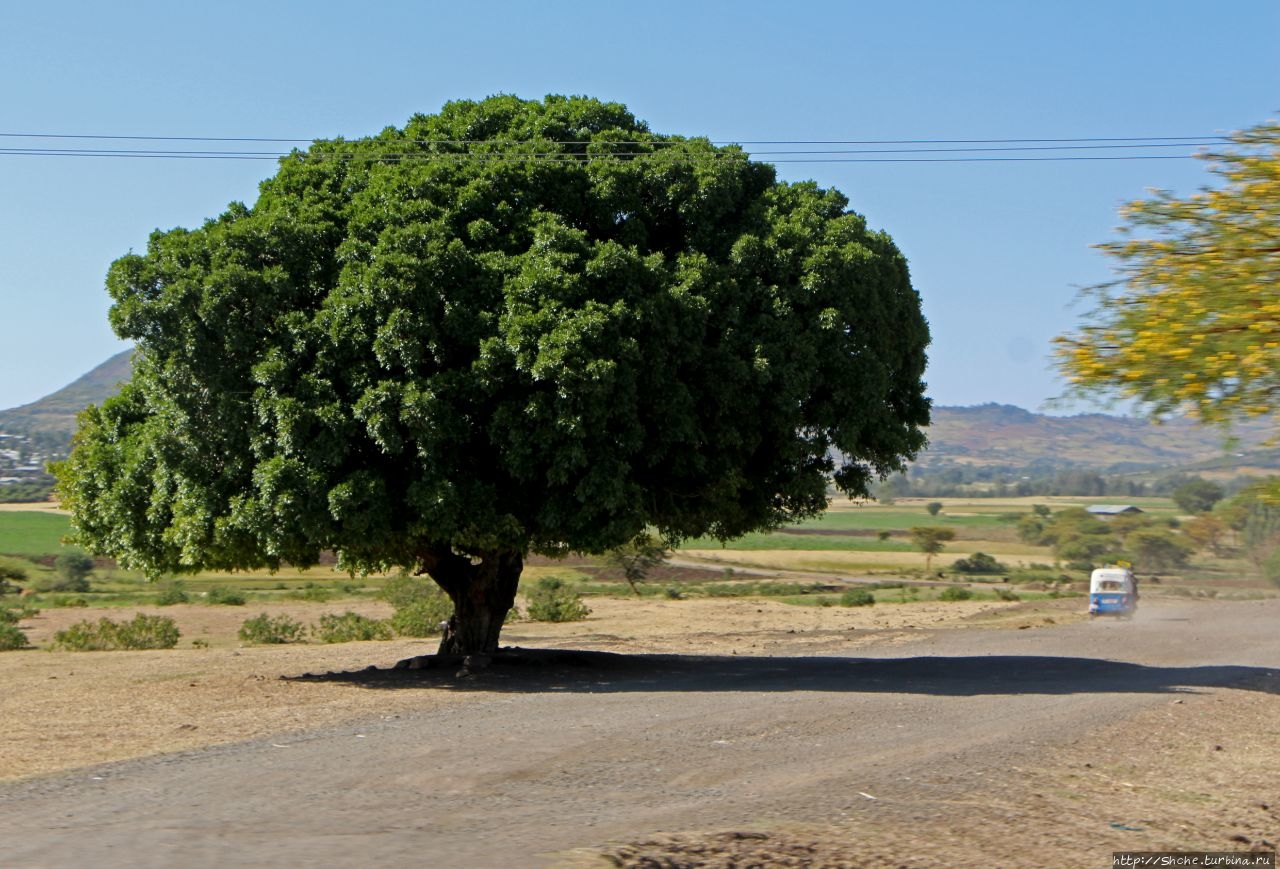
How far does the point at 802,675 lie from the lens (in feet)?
65.3

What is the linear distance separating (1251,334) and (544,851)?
5451 millimetres

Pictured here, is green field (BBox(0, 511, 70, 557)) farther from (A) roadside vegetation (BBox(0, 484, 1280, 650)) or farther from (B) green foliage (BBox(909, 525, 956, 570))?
(B) green foliage (BBox(909, 525, 956, 570))

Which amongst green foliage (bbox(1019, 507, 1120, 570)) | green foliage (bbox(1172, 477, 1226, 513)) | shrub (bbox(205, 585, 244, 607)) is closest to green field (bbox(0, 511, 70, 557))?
shrub (bbox(205, 585, 244, 607))

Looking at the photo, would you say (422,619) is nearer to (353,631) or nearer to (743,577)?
(353,631)

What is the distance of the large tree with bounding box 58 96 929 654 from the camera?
16047 mm

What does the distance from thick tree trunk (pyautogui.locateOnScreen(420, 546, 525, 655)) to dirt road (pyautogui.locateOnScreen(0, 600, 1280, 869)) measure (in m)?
1.24

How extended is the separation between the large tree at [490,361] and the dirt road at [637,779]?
276 centimetres

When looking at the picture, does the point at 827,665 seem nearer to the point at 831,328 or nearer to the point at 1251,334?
the point at 831,328

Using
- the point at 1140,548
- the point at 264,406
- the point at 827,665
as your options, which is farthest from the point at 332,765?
the point at 1140,548

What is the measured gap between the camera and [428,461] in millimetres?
16281

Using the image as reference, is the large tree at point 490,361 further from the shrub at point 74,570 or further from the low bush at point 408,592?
the shrub at point 74,570

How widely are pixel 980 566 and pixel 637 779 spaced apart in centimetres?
7198

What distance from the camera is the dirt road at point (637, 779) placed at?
309 inches

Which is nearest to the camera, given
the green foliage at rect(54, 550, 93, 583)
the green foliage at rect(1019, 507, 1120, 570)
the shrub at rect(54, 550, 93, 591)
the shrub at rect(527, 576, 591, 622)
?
the shrub at rect(527, 576, 591, 622)
